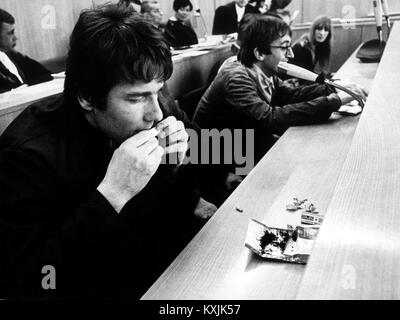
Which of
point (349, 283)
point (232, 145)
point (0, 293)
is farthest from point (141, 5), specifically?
point (349, 283)

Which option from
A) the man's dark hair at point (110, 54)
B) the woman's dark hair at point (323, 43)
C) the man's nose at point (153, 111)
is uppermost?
the man's dark hair at point (110, 54)

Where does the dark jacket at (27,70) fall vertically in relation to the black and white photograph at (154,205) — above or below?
below

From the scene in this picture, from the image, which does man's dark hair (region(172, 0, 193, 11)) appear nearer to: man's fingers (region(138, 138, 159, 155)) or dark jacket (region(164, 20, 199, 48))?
dark jacket (region(164, 20, 199, 48))

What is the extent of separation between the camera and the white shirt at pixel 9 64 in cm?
411

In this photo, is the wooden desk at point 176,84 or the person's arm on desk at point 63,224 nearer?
the person's arm on desk at point 63,224

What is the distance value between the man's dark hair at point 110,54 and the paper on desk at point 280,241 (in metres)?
0.52

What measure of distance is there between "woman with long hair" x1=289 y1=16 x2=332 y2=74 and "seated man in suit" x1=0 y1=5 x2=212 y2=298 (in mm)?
4247

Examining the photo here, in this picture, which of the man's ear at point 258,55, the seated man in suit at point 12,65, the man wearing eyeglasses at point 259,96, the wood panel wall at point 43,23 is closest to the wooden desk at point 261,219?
the man wearing eyeglasses at point 259,96

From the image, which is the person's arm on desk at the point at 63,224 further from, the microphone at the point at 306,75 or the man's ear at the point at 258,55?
the man's ear at the point at 258,55

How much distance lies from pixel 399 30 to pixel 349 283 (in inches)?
127

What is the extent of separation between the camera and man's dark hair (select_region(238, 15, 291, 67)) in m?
2.50

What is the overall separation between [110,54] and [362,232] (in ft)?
2.64

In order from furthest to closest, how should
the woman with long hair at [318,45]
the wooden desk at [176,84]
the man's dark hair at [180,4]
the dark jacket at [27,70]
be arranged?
1. the man's dark hair at [180,4]
2. the woman with long hair at [318,45]
3. the dark jacket at [27,70]
4. the wooden desk at [176,84]
